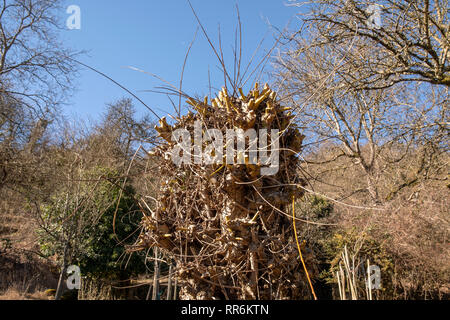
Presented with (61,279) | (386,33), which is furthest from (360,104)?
(61,279)

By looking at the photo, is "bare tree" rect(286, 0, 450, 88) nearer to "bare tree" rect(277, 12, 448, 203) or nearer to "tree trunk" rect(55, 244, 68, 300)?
"bare tree" rect(277, 12, 448, 203)

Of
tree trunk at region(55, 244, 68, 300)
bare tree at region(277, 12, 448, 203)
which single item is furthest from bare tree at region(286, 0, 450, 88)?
tree trunk at region(55, 244, 68, 300)

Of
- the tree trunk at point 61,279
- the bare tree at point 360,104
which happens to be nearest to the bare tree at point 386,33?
the bare tree at point 360,104

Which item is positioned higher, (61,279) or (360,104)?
(360,104)

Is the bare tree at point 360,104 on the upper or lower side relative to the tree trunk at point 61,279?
upper

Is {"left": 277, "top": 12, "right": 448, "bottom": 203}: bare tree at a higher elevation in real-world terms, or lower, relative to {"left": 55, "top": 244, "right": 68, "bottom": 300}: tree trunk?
higher

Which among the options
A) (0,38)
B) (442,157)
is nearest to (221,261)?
(442,157)

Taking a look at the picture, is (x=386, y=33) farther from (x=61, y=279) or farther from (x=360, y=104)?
(x=61, y=279)

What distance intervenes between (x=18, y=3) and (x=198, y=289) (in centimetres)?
1080

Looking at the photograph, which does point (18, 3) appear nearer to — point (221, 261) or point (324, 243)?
point (221, 261)

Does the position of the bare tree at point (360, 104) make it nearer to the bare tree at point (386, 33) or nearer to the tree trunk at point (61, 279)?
the bare tree at point (386, 33)

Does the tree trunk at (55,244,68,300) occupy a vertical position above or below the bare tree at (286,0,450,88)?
below
